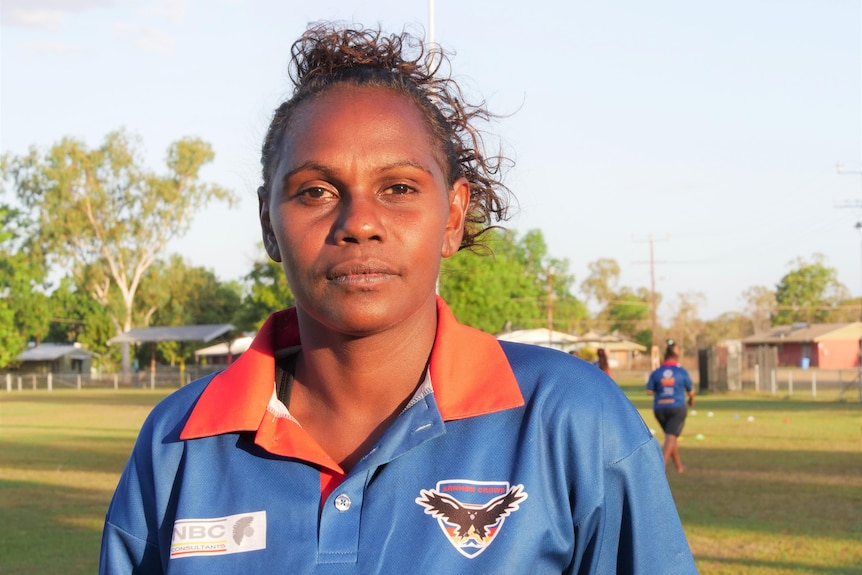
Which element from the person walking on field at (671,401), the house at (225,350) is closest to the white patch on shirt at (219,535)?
the person walking on field at (671,401)

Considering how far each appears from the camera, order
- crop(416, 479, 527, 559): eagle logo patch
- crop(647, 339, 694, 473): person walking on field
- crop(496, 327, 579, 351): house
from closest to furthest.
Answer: crop(416, 479, 527, 559): eagle logo patch < crop(647, 339, 694, 473): person walking on field < crop(496, 327, 579, 351): house

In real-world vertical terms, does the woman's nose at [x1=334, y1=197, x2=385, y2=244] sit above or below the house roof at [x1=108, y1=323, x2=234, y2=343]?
below

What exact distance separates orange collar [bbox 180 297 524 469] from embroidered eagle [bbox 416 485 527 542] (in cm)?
17

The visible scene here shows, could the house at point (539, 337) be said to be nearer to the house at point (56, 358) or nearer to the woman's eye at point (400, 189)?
the woman's eye at point (400, 189)

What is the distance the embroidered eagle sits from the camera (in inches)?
74.0

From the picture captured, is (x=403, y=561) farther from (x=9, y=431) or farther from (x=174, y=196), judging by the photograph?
(x=174, y=196)

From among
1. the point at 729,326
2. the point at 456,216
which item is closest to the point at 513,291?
the point at 729,326

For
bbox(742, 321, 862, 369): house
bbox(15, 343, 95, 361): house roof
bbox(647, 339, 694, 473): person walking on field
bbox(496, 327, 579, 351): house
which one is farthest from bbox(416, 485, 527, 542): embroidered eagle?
bbox(15, 343, 95, 361): house roof

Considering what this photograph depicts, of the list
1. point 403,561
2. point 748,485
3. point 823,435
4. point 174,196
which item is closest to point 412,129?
point 403,561

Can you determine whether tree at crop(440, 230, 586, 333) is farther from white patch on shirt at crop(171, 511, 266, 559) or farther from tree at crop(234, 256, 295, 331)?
white patch on shirt at crop(171, 511, 266, 559)

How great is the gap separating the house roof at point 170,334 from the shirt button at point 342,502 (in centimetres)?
6472

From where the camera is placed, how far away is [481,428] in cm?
199

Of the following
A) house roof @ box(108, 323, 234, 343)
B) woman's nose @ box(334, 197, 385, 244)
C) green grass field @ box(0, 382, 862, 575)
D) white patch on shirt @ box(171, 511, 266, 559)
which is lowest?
green grass field @ box(0, 382, 862, 575)

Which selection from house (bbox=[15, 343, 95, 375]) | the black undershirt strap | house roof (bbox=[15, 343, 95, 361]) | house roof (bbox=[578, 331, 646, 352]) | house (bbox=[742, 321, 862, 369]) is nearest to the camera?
the black undershirt strap
